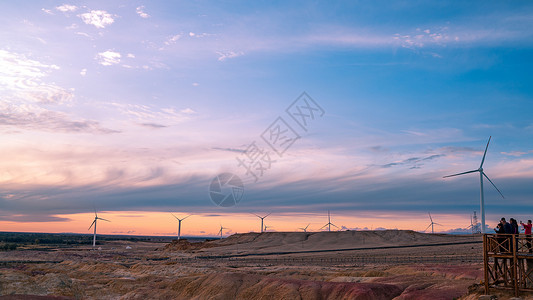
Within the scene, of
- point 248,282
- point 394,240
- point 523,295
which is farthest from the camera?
point 394,240

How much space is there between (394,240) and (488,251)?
163961 mm

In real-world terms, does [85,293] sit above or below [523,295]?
below

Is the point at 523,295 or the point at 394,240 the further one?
the point at 394,240

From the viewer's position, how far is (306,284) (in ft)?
169

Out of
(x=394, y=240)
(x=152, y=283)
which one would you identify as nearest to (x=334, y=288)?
(x=152, y=283)

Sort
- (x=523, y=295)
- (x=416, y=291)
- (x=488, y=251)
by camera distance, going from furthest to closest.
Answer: (x=416, y=291)
(x=488, y=251)
(x=523, y=295)

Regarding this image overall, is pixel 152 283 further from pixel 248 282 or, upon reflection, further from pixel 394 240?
pixel 394 240

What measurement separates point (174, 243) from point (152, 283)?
13314cm

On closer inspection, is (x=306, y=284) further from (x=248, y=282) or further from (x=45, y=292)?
(x=45, y=292)

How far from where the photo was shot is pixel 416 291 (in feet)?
149

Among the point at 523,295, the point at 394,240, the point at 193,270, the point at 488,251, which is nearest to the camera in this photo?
the point at 523,295

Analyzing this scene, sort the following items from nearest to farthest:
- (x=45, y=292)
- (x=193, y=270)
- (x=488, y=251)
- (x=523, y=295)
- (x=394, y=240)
Answer: 1. (x=523, y=295)
2. (x=488, y=251)
3. (x=45, y=292)
4. (x=193, y=270)
5. (x=394, y=240)

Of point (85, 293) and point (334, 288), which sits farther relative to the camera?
point (85, 293)

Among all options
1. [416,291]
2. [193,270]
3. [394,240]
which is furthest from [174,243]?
[416,291]
